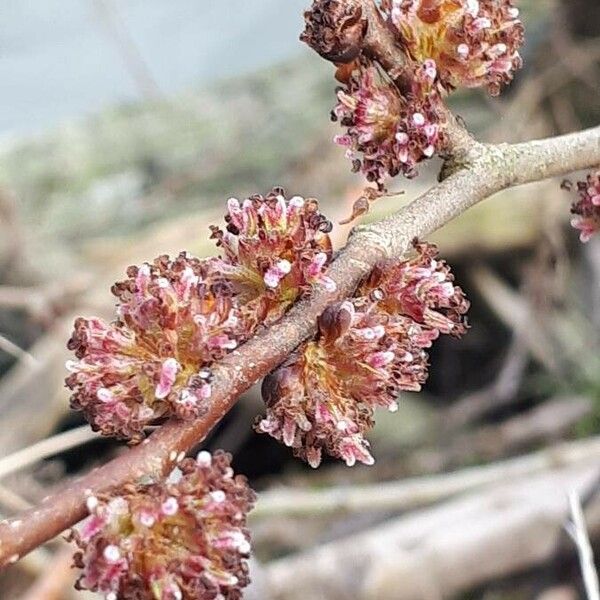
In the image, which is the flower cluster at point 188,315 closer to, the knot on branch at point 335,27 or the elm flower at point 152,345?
the elm flower at point 152,345

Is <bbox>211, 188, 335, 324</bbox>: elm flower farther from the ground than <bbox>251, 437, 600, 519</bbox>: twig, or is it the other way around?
<bbox>251, 437, 600, 519</bbox>: twig

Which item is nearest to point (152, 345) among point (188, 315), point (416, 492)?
point (188, 315)

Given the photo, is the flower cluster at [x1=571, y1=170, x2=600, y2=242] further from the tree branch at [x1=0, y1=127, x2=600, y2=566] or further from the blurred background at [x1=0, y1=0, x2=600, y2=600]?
the blurred background at [x1=0, y1=0, x2=600, y2=600]

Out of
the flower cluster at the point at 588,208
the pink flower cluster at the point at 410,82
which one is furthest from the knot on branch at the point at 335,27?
the flower cluster at the point at 588,208

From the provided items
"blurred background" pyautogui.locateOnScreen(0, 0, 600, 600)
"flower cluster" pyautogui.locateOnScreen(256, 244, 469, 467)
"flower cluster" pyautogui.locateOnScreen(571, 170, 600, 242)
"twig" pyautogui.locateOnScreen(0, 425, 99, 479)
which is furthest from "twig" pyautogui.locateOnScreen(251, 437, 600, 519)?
"flower cluster" pyautogui.locateOnScreen(256, 244, 469, 467)

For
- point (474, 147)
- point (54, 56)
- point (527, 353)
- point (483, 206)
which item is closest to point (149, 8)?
point (54, 56)

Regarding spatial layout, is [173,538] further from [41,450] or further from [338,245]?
[338,245]
